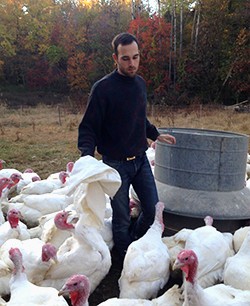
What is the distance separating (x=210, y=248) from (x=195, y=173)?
1.04 m

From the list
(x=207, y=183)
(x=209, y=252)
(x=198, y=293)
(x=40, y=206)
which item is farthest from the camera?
(x=40, y=206)

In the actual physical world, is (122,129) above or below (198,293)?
above

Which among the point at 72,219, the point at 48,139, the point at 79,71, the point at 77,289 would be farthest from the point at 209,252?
the point at 79,71

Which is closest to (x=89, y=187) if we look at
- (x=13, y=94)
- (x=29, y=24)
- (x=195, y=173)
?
(x=195, y=173)

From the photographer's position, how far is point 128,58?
3.44 m

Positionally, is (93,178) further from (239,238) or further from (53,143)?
(53,143)

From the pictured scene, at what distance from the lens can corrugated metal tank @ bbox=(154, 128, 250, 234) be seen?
14.0ft

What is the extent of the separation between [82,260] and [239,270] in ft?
4.30

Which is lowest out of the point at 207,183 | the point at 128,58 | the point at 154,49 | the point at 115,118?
the point at 207,183

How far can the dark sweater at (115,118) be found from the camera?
3508 mm

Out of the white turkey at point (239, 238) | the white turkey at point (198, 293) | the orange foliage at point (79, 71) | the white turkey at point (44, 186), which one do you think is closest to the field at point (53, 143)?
the white turkey at point (198, 293)

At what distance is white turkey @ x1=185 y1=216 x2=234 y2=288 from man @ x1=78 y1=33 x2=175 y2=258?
55cm

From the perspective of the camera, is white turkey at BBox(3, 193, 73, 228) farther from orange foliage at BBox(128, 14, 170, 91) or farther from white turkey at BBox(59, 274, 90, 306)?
orange foliage at BBox(128, 14, 170, 91)

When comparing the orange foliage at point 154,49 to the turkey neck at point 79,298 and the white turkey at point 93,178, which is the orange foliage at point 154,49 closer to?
the white turkey at point 93,178
